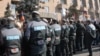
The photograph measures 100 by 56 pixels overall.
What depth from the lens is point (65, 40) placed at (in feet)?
44.1

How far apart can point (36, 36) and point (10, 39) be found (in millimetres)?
848

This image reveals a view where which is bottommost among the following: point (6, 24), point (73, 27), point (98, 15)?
point (98, 15)

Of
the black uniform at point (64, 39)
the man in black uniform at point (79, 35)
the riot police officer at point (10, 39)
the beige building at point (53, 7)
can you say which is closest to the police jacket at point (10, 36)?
the riot police officer at point (10, 39)

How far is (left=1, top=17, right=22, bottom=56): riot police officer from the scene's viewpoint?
8.28m

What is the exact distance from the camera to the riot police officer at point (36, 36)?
883 cm

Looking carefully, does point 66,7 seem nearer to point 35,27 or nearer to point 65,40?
point 65,40

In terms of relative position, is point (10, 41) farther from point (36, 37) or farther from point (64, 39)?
point (64, 39)

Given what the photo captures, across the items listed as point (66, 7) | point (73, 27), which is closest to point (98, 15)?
point (66, 7)

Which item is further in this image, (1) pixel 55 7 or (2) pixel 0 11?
(1) pixel 55 7

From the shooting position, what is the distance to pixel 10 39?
831cm

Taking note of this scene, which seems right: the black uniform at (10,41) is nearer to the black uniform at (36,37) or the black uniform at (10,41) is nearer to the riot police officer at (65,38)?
the black uniform at (36,37)

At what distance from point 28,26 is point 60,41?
4677mm

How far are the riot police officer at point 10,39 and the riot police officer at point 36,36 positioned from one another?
47cm

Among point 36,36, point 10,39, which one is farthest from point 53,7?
point 10,39
